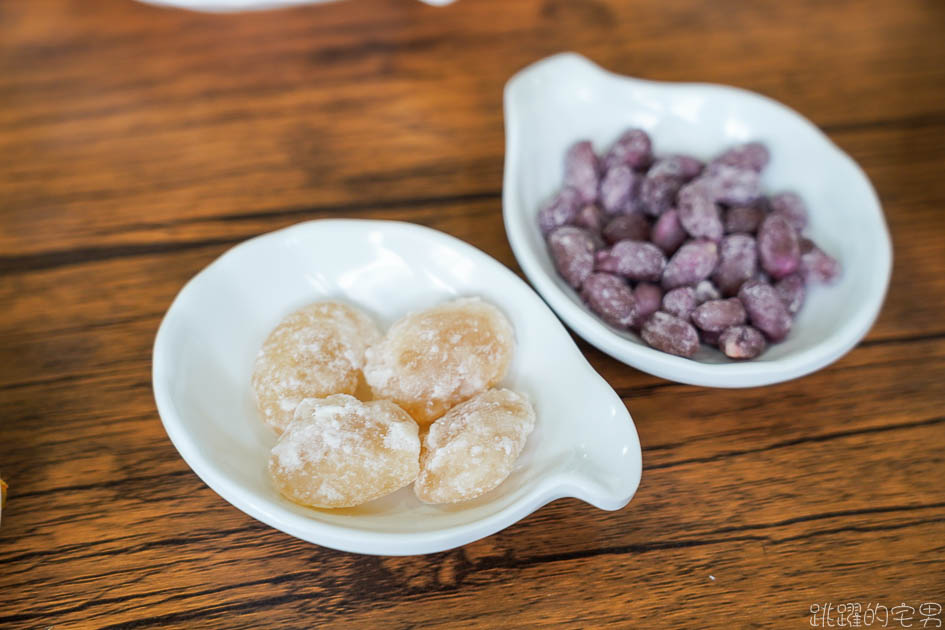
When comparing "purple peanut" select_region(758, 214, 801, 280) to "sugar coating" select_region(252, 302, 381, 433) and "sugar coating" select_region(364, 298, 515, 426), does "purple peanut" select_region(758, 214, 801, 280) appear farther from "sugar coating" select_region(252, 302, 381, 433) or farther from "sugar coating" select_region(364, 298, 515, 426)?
"sugar coating" select_region(252, 302, 381, 433)

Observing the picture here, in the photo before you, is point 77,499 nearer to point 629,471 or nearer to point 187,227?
point 187,227

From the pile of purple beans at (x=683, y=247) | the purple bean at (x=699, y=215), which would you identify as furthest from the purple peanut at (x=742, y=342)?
the purple bean at (x=699, y=215)

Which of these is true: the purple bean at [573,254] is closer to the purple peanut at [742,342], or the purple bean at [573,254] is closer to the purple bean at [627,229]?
the purple bean at [627,229]

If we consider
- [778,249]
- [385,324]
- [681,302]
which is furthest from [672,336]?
[385,324]

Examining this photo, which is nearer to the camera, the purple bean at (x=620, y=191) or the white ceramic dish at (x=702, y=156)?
the white ceramic dish at (x=702, y=156)

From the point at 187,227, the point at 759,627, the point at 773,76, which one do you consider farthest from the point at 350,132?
the point at 759,627

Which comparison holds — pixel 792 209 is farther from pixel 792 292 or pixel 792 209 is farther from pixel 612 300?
pixel 612 300
